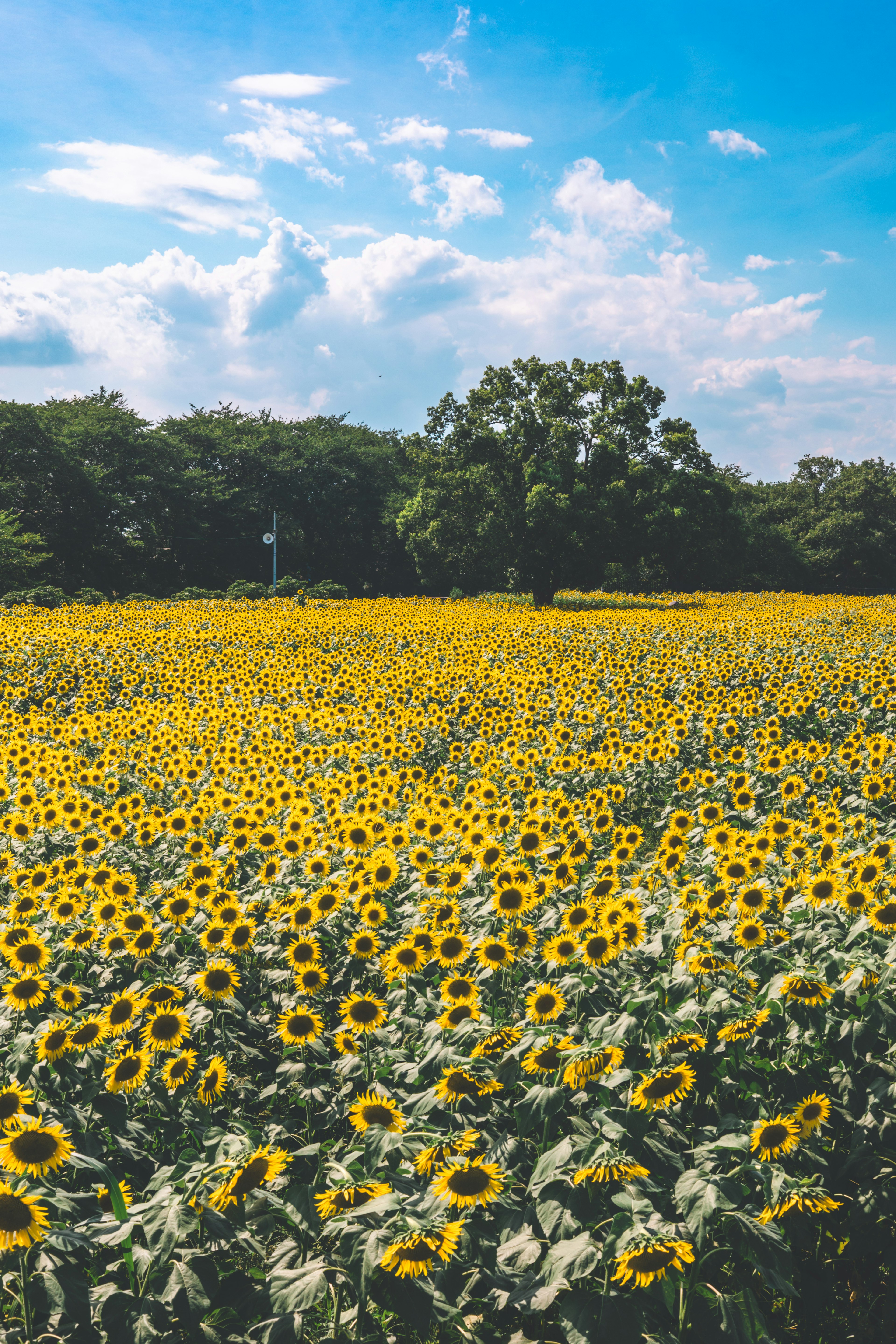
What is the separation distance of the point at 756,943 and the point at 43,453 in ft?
156

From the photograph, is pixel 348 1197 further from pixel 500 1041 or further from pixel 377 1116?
pixel 500 1041

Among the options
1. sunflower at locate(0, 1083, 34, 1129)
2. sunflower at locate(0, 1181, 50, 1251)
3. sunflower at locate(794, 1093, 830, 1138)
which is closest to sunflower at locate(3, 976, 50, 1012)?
sunflower at locate(0, 1083, 34, 1129)

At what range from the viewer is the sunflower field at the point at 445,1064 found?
216 centimetres

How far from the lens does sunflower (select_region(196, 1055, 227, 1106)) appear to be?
295 centimetres

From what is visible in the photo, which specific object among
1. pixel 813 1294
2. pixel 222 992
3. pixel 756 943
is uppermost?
pixel 756 943

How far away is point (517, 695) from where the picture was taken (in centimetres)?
1077

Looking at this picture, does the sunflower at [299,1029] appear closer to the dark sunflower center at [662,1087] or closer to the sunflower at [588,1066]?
the sunflower at [588,1066]

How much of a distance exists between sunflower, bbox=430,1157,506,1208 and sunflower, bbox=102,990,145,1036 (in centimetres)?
158

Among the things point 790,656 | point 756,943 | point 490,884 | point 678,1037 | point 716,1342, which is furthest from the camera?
point 790,656

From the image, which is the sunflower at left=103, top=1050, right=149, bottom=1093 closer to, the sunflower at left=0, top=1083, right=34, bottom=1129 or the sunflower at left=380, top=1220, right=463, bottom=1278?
the sunflower at left=0, top=1083, right=34, bottom=1129

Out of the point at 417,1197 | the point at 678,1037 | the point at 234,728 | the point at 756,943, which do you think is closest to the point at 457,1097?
the point at 417,1197

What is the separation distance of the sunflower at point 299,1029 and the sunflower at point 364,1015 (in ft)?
0.54

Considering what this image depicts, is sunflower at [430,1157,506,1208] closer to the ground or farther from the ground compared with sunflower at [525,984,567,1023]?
closer to the ground

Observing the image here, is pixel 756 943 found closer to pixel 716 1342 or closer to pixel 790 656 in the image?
pixel 716 1342
